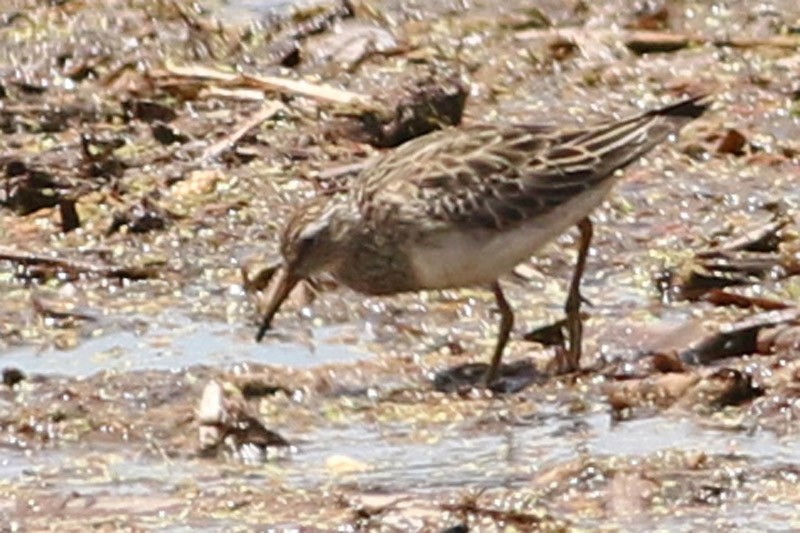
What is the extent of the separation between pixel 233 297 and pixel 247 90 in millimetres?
2635

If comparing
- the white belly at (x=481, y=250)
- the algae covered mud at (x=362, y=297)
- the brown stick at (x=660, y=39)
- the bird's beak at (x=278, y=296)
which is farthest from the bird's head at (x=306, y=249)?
the brown stick at (x=660, y=39)

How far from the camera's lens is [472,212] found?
1005 centimetres

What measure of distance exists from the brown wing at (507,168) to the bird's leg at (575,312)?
0.33 metres

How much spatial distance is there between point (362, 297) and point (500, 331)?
1.10 meters

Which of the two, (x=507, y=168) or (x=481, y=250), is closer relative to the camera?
(x=481, y=250)

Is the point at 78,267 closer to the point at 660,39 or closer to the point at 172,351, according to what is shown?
the point at 172,351

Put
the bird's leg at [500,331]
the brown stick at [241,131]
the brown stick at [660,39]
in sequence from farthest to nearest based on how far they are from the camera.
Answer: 1. the brown stick at [660,39]
2. the brown stick at [241,131]
3. the bird's leg at [500,331]

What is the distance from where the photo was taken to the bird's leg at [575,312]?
9852 millimetres

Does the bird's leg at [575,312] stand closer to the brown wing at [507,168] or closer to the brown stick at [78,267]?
the brown wing at [507,168]

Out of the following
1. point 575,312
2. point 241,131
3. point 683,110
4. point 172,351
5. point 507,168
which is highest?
point 241,131

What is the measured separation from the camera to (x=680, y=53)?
14133 millimetres

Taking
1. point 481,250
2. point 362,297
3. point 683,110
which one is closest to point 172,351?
point 362,297

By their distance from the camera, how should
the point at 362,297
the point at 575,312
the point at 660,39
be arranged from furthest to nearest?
1. the point at 660,39
2. the point at 362,297
3. the point at 575,312

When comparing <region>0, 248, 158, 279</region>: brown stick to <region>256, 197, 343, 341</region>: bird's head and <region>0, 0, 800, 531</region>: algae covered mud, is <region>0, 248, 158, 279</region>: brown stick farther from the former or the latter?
<region>256, 197, 343, 341</region>: bird's head
